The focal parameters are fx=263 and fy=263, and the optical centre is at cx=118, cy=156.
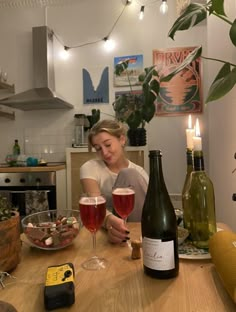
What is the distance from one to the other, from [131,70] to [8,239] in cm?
263

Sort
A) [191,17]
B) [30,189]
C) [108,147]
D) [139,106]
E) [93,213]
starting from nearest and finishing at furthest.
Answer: [93,213]
[191,17]
[108,147]
[30,189]
[139,106]

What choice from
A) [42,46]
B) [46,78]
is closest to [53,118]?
[46,78]

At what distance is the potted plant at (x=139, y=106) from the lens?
2404mm

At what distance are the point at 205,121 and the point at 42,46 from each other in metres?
1.91

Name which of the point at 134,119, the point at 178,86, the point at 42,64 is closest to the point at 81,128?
the point at 134,119

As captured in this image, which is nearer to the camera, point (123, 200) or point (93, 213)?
point (93, 213)

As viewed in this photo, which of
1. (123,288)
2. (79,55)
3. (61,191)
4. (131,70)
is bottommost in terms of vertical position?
(61,191)

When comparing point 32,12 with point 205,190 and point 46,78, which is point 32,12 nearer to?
point 46,78

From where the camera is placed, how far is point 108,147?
1497mm

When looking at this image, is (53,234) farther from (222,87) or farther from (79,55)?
(79,55)

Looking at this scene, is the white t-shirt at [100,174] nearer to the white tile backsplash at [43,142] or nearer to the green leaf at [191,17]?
the green leaf at [191,17]

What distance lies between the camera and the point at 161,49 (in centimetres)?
287

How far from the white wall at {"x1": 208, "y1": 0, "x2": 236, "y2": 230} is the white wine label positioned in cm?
99

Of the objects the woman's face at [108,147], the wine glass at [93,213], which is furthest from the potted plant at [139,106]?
the wine glass at [93,213]
